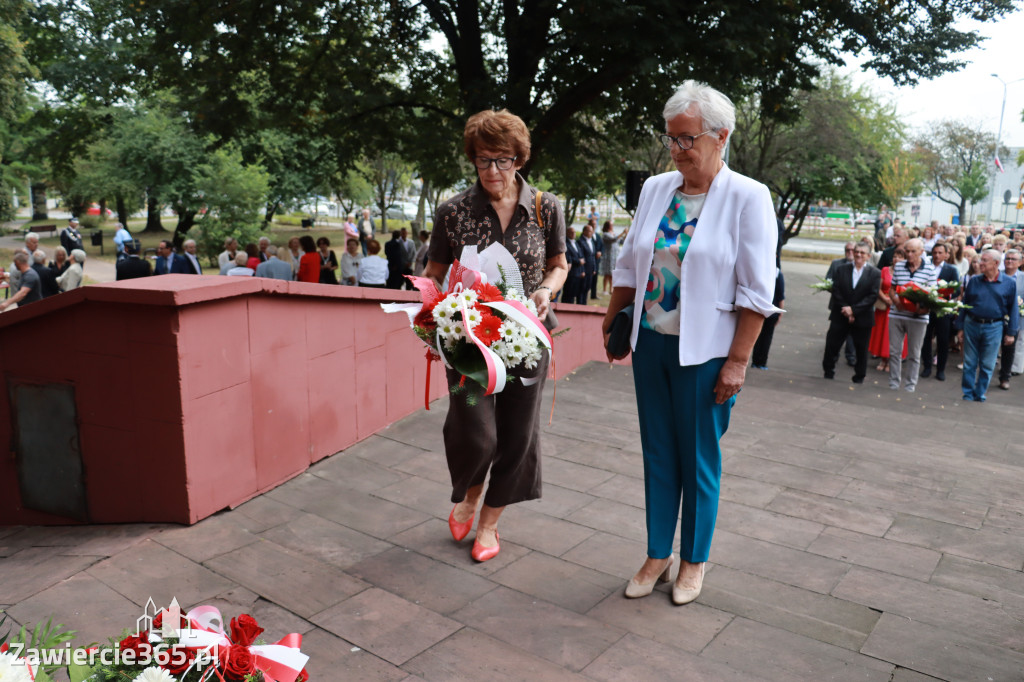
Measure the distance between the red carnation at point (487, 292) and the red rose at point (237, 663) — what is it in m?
1.93

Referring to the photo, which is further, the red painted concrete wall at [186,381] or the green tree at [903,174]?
the green tree at [903,174]

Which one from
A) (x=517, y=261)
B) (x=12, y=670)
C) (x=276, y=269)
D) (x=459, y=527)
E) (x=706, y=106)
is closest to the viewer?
(x=12, y=670)

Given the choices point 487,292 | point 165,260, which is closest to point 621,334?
point 487,292

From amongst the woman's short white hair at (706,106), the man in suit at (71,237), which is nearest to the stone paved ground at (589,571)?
the woman's short white hair at (706,106)

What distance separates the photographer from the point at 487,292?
135 inches

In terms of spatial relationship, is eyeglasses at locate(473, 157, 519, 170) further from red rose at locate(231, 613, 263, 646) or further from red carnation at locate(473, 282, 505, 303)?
red rose at locate(231, 613, 263, 646)

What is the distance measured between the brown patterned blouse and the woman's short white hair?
882 millimetres

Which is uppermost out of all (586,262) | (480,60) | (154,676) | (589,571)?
(480,60)

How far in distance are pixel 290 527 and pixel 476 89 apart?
28.2ft

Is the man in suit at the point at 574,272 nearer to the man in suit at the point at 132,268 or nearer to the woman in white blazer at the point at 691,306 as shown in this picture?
the man in suit at the point at 132,268

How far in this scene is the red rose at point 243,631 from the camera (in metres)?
1.80

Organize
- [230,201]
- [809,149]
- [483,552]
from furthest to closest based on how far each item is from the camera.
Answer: [230,201]
[809,149]
[483,552]

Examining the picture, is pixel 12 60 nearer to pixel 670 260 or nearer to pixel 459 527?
pixel 459 527

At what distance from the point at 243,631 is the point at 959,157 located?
61416mm
